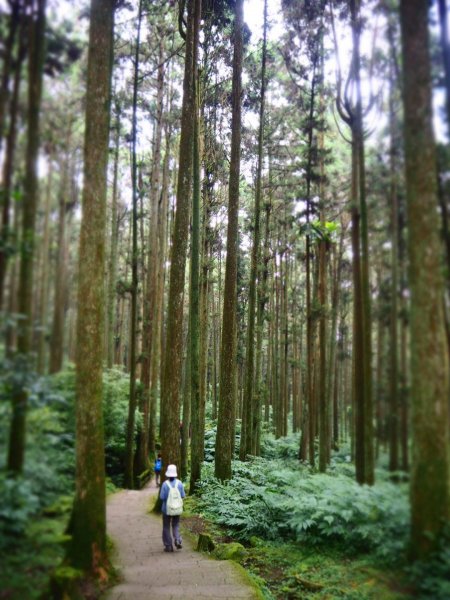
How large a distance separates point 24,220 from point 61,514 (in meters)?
3.39

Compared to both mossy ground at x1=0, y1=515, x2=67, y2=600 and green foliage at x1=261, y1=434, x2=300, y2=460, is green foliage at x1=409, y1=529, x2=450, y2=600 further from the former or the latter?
green foliage at x1=261, y1=434, x2=300, y2=460

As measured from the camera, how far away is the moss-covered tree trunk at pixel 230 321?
12492mm

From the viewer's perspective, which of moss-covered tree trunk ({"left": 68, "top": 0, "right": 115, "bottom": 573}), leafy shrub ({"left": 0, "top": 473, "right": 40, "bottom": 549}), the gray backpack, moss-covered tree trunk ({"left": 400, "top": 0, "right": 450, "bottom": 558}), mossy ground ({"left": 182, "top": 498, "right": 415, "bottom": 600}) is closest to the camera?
leafy shrub ({"left": 0, "top": 473, "right": 40, "bottom": 549})

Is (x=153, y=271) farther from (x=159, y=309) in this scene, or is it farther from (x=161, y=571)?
(x=161, y=571)

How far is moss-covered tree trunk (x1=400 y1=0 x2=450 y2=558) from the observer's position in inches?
180

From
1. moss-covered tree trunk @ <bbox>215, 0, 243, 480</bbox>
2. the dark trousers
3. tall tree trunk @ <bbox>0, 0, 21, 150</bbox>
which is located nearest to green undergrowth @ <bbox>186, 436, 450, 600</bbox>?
moss-covered tree trunk @ <bbox>215, 0, 243, 480</bbox>

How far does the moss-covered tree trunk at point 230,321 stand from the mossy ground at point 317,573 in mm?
2654

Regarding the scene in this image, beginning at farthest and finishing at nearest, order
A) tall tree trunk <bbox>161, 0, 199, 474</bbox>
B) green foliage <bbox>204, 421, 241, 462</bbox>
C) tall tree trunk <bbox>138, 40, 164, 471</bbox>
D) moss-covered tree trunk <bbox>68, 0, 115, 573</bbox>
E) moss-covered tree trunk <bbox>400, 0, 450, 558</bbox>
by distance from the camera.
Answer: green foliage <bbox>204, 421, 241, 462</bbox>
tall tree trunk <bbox>138, 40, 164, 471</bbox>
tall tree trunk <bbox>161, 0, 199, 474</bbox>
moss-covered tree trunk <bbox>68, 0, 115, 573</bbox>
moss-covered tree trunk <bbox>400, 0, 450, 558</bbox>

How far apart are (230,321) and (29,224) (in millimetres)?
7805

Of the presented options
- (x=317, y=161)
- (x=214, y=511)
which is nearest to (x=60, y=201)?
(x=214, y=511)

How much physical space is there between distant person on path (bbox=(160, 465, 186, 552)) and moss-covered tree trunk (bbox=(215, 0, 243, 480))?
3721 millimetres

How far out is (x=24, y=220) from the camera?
17.0 feet

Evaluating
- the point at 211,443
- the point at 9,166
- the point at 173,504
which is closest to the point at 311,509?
the point at 173,504

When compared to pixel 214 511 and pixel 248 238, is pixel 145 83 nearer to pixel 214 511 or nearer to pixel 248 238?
pixel 248 238
